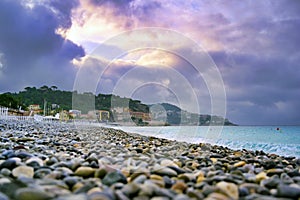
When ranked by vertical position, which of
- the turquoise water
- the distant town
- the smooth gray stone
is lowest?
the turquoise water

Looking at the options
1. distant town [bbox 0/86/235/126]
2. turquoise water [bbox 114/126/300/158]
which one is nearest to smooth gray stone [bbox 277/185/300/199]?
turquoise water [bbox 114/126/300/158]

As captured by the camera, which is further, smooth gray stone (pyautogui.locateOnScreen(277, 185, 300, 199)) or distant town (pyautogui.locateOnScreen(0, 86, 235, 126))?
distant town (pyautogui.locateOnScreen(0, 86, 235, 126))

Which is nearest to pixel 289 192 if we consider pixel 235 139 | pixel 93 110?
pixel 93 110

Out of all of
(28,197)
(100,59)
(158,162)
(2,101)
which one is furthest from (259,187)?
(2,101)

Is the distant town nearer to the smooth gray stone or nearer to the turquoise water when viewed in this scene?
the turquoise water

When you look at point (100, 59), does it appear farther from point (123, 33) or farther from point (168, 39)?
point (168, 39)

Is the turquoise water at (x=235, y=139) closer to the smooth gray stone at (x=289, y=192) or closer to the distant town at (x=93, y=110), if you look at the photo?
the distant town at (x=93, y=110)

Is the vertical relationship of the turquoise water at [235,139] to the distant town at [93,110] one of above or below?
below

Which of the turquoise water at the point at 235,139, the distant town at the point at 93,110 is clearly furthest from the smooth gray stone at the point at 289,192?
the distant town at the point at 93,110

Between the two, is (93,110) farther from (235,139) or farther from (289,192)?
(289,192)

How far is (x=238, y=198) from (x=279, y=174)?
1.05m

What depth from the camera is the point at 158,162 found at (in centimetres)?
272

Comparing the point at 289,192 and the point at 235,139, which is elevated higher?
the point at 289,192

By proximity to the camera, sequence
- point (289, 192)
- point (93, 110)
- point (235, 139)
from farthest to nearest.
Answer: point (235, 139) < point (93, 110) < point (289, 192)
